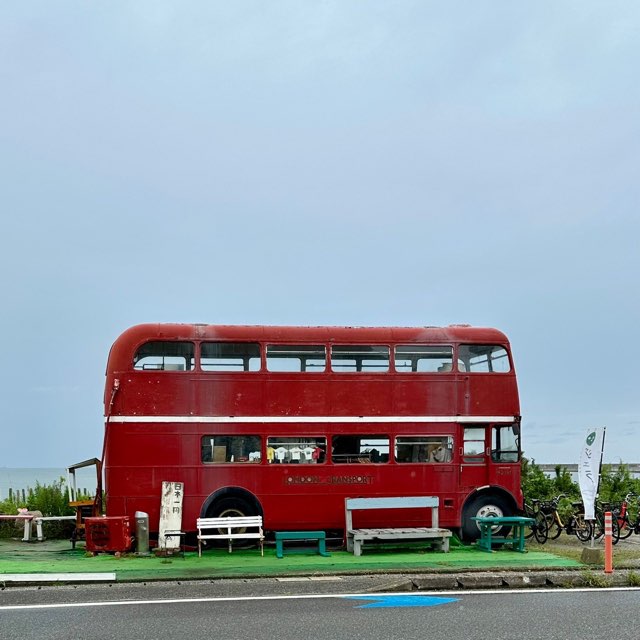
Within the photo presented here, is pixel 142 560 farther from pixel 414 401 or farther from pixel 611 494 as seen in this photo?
pixel 611 494

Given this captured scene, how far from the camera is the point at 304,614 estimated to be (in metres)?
9.35

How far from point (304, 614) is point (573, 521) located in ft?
32.2

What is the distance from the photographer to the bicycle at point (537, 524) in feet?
56.4

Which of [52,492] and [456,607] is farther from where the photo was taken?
[52,492]

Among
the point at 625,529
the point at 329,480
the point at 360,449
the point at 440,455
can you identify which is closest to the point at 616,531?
the point at 625,529

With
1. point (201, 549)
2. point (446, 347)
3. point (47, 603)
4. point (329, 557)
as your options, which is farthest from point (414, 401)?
point (47, 603)

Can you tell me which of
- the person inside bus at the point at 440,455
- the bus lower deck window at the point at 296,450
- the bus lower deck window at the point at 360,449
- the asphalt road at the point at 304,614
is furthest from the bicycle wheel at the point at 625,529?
the asphalt road at the point at 304,614

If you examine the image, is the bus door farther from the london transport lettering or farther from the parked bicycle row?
the london transport lettering

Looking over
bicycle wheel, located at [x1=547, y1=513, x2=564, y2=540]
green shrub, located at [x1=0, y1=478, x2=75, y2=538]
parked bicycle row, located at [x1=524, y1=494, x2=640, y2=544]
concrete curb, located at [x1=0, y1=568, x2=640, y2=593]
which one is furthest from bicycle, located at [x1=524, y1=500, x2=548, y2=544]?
green shrub, located at [x1=0, y1=478, x2=75, y2=538]

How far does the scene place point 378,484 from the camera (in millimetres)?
16172

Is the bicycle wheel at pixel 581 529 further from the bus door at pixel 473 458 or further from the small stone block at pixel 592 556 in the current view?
the small stone block at pixel 592 556

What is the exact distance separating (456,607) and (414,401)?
260 inches

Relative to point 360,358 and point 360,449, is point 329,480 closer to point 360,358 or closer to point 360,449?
point 360,449

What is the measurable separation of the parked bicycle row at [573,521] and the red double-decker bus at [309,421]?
1411mm
